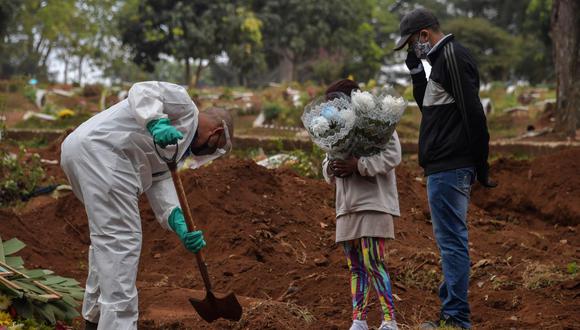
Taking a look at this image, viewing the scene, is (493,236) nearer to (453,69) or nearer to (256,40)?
(453,69)

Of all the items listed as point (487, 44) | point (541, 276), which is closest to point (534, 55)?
point (487, 44)

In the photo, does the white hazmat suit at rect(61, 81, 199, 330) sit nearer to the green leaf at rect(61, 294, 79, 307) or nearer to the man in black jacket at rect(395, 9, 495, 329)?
the green leaf at rect(61, 294, 79, 307)

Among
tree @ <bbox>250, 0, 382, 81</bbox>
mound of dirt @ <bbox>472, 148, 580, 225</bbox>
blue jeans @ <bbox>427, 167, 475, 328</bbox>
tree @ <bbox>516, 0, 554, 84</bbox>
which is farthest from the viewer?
tree @ <bbox>516, 0, 554, 84</bbox>

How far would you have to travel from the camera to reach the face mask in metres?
5.44

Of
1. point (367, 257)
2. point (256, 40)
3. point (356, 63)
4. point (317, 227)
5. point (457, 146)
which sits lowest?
point (356, 63)

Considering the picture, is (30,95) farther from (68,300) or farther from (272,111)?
(68,300)

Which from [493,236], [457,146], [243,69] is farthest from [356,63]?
[457,146]

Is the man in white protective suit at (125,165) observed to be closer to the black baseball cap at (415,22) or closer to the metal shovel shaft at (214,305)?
the metal shovel shaft at (214,305)

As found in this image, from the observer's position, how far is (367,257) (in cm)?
514

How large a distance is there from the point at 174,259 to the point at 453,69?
Result: 12.8ft

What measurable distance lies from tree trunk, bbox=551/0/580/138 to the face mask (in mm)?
9881

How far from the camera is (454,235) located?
527 centimetres

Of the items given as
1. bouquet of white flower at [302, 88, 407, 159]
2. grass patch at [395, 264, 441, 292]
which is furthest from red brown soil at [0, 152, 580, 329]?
bouquet of white flower at [302, 88, 407, 159]

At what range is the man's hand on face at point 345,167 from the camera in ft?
16.7
